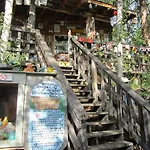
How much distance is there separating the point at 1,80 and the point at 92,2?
7.33 m

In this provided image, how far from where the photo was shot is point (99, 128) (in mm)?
4703

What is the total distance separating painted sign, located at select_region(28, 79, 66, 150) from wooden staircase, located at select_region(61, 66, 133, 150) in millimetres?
715

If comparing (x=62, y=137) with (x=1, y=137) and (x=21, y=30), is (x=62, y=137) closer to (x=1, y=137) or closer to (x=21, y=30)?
(x=1, y=137)


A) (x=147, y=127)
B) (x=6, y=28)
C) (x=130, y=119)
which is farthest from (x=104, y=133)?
(x=6, y=28)

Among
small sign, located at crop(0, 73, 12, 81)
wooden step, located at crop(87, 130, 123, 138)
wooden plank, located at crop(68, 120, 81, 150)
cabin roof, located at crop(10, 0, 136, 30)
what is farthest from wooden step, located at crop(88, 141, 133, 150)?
cabin roof, located at crop(10, 0, 136, 30)

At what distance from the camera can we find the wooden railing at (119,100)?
13.2ft

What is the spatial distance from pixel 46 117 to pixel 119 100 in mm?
1899

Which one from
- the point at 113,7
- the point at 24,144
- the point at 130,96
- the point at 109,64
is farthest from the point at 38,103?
the point at 113,7

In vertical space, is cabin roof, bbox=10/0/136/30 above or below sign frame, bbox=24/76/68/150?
above

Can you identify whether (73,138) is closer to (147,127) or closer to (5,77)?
(147,127)

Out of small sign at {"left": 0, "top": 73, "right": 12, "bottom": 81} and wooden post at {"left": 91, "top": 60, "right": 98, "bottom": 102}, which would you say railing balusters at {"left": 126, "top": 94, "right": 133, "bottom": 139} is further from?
small sign at {"left": 0, "top": 73, "right": 12, "bottom": 81}

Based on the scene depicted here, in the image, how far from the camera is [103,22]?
12.4 m

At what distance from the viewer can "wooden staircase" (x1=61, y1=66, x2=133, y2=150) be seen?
13.7 feet

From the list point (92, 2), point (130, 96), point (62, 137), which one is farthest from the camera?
point (92, 2)
